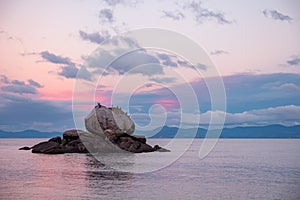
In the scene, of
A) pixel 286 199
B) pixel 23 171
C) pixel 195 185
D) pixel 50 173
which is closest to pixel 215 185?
pixel 195 185

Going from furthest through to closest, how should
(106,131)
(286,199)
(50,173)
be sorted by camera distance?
(106,131) → (50,173) → (286,199)

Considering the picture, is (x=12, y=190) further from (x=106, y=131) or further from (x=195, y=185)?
(x=106, y=131)

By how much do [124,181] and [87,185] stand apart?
418cm

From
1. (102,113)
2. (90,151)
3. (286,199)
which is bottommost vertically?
(286,199)

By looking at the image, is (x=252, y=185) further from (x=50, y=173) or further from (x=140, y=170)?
(x=50, y=173)

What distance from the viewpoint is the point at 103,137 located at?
A: 81.8m

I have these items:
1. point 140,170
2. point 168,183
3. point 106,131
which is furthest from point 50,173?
point 106,131

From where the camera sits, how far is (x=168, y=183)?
3572 cm

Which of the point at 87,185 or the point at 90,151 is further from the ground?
the point at 90,151

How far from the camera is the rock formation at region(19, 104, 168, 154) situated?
80812 mm

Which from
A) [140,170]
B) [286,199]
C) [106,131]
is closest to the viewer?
[286,199]

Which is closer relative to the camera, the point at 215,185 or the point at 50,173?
the point at 215,185

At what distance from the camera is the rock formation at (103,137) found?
80812 millimetres

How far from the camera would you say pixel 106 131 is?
261 ft
